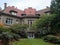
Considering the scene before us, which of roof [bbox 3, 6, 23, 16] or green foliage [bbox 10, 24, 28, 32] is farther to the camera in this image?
roof [bbox 3, 6, 23, 16]

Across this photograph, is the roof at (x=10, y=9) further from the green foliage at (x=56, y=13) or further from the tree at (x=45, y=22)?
the green foliage at (x=56, y=13)

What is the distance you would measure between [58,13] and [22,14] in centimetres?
2016

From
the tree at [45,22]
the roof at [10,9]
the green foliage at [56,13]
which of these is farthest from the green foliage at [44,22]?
the roof at [10,9]

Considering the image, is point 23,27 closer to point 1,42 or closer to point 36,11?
point 36,11


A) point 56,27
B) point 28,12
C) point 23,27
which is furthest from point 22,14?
point 56,27

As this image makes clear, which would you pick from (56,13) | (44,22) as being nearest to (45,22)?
(44,22)

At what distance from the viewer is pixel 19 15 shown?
60812mm

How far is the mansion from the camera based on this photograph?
57.6m

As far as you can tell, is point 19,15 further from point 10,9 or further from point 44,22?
point 44,22

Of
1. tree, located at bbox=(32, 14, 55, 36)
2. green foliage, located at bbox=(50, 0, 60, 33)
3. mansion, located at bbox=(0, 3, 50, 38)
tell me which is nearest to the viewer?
green foliage, located at bbox=(50, 0, 60, 33)

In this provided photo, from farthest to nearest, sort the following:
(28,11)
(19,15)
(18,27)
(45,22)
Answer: (28,11)
(19,15)
(18,27)
(45,22)

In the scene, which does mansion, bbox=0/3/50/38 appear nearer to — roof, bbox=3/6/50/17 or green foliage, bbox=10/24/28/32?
roof, bbox=3/6/50/17

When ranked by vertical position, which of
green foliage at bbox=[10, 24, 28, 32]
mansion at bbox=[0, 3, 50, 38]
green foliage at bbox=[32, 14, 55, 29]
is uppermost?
mansion at bbox=[0, 3, 50, 38]

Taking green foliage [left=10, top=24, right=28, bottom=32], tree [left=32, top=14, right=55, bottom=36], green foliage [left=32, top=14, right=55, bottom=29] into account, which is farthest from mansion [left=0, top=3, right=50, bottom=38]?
green foliage [left=32, top=14, right=55, bottom=29]
